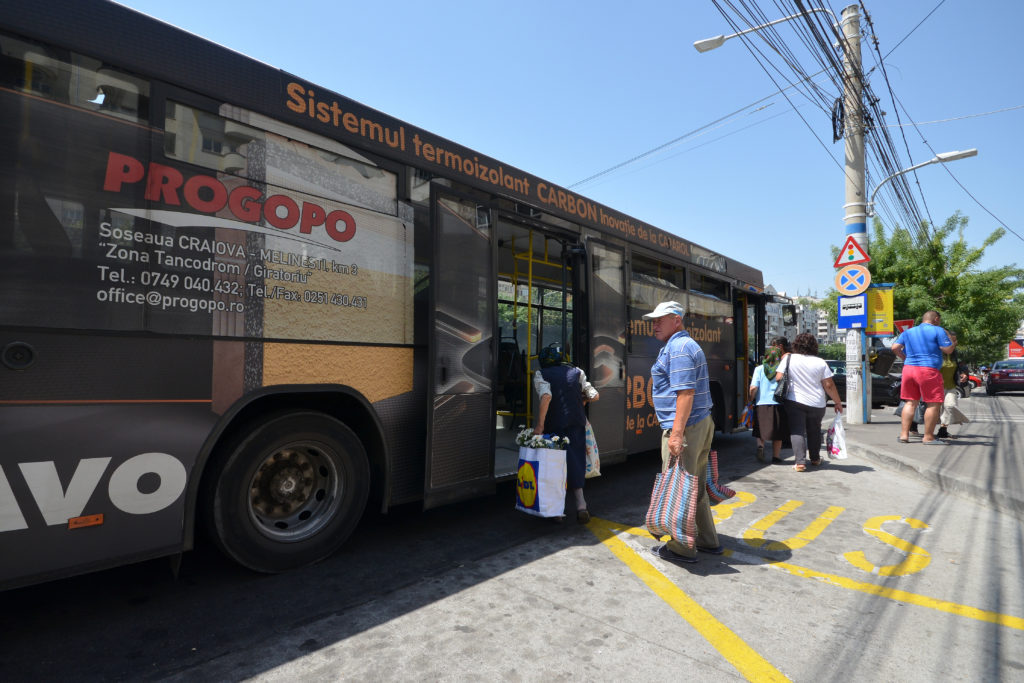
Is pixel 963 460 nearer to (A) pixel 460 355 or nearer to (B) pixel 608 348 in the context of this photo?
(B) pixel 608 348

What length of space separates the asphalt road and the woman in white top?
2499 mm

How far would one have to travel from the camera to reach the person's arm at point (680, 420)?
3.74m

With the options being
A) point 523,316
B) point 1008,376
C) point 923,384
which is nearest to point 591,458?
point 523,316

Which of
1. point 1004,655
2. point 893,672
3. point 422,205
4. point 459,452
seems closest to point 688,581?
point 893,672

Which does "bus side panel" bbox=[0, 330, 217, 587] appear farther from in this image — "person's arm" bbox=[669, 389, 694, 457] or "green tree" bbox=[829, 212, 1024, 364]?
"green tree" bbox=[829, 212, 1024, 364]

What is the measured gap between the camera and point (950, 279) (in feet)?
76.6

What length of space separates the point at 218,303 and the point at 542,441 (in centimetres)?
254

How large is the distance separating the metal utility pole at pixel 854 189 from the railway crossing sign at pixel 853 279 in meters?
0.82

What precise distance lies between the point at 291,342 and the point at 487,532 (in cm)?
220

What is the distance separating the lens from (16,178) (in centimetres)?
244

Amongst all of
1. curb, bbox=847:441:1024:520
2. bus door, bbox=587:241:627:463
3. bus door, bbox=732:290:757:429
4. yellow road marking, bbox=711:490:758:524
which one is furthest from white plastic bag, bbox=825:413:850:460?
bus door, bbox=587:241:627:463

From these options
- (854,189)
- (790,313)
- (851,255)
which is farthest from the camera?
(854,189)

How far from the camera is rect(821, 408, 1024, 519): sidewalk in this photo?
5.57 m

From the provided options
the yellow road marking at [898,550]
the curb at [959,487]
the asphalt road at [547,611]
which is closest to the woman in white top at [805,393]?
the curb at [959,487]
